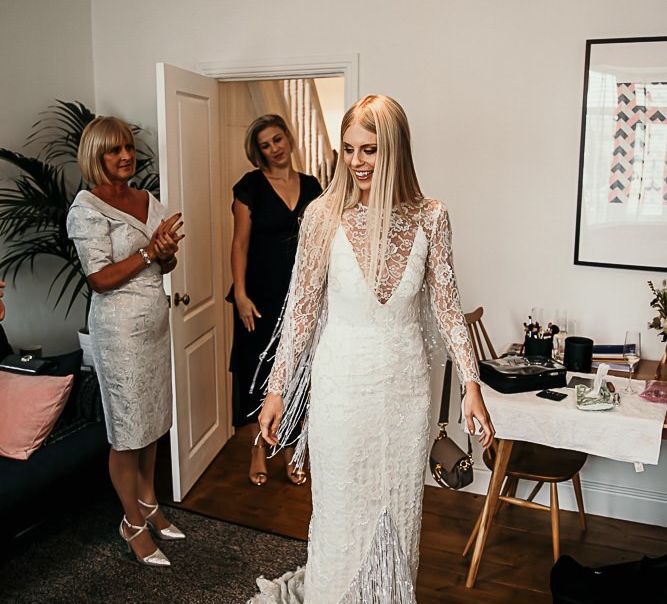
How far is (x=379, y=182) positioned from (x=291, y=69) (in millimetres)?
1744

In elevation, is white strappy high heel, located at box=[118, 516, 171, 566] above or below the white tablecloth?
below

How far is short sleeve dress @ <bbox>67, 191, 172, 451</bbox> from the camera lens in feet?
8.67

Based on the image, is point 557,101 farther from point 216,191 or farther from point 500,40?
point 216,191

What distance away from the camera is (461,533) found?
310 centimetres

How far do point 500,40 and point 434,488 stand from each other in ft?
6.89

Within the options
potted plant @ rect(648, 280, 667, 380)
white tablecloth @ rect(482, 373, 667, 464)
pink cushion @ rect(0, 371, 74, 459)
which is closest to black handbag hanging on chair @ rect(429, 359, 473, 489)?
white tablecloth @ rect(482, 373, 667, 464)

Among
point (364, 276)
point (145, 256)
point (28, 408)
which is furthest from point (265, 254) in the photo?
point (364, 276)

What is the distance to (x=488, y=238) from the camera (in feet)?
10.8

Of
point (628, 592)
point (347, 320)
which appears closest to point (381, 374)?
point (347, 320)

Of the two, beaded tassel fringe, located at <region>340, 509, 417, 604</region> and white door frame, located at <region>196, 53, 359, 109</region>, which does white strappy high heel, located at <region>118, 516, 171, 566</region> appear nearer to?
beaded tassel fringe, located at <region>340, 509, 417, 604</region>

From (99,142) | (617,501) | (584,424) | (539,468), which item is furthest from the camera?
(617,501)

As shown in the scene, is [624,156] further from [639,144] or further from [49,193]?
[49,193]

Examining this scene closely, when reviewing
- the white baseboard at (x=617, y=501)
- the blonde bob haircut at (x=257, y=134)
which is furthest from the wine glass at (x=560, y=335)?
the blonde bob haircut at (x=257, y=134)

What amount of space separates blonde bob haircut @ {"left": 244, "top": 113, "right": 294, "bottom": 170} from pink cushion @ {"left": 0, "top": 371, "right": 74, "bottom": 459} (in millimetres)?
1287
